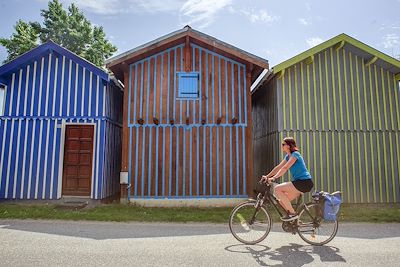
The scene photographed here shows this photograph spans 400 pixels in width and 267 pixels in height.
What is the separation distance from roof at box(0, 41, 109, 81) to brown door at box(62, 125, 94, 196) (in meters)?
1.97

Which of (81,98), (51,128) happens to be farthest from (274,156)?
(51,128)

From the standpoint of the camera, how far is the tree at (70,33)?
2615 centimetres

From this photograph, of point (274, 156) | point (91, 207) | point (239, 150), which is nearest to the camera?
point (91, 207)

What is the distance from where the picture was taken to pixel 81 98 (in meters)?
10.1

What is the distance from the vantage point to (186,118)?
9.80 meters

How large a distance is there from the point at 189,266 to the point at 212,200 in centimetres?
554

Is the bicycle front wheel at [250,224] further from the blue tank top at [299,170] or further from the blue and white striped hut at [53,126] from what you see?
the blue and white striped hut at [53,126]

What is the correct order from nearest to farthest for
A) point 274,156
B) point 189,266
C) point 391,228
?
point 189,266 < point 391,228 < point 274,156

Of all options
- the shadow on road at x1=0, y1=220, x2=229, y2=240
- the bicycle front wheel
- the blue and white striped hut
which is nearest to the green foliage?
the blue and white striped hut

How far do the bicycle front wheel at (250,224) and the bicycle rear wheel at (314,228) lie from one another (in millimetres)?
597

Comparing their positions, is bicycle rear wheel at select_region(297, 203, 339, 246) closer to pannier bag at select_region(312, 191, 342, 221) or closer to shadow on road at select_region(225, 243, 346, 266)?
pannier bag at select_region(312, 191, 342, 221)

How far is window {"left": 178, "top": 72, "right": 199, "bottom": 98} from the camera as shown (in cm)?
1009

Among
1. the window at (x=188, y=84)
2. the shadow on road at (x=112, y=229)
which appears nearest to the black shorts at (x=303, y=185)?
the shadow on road at (x=112, y=229)

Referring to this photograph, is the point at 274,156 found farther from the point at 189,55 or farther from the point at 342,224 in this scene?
the point at 189,55
